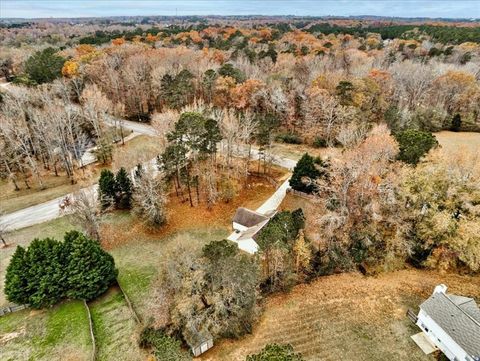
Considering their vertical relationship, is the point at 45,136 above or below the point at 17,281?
above

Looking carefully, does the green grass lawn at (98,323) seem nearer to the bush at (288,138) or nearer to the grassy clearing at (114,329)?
the grassy clearing at (114,329)

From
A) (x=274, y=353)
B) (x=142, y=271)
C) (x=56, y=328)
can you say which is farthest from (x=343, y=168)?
(x=56, y=328)

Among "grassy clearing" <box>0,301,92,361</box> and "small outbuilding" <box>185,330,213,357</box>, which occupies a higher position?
"small outbuilding" <box>185,330,213,357</box>

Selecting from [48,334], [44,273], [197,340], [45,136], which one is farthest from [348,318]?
[45,136]

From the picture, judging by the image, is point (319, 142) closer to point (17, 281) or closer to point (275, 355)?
point (275, 355)

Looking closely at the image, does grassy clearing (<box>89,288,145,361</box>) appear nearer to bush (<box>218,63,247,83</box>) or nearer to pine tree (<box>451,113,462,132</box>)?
bush (<box>218,63,247,83</box>)

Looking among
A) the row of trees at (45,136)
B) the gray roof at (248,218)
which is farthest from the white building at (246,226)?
the row of trees at (45,136)

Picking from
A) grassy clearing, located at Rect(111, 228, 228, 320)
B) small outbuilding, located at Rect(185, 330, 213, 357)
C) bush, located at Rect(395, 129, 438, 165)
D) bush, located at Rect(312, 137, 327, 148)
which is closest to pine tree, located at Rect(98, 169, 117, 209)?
grassy clearing, located at Rect(111, 228, 228, 320)
